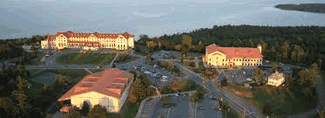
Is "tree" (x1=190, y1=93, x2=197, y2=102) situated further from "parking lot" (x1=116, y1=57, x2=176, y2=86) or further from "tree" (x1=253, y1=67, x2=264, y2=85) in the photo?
"tree" (x1=253, y1=67, x2=264, y2=85)

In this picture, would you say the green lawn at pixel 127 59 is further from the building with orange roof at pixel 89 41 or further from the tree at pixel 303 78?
the tree at pixel 303 78

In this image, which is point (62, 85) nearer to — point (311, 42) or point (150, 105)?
point (150, 105)

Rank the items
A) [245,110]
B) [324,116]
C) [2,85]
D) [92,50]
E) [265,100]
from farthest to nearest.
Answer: [92,50] < [2,85] < [265,100] < [245,110] < [324,116]

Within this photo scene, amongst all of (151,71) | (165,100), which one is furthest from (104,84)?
(151,71)

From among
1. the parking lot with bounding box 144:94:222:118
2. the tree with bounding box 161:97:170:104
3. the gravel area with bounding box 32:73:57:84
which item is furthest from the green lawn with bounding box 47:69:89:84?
the tree with bounding box 161:97:170:104

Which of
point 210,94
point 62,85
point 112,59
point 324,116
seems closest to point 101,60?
point 112,59

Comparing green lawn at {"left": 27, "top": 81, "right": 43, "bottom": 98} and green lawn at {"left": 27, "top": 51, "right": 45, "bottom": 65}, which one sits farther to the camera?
green lawn at {"left": 27, "top": 51, "right": 45, "bottom": 65}
